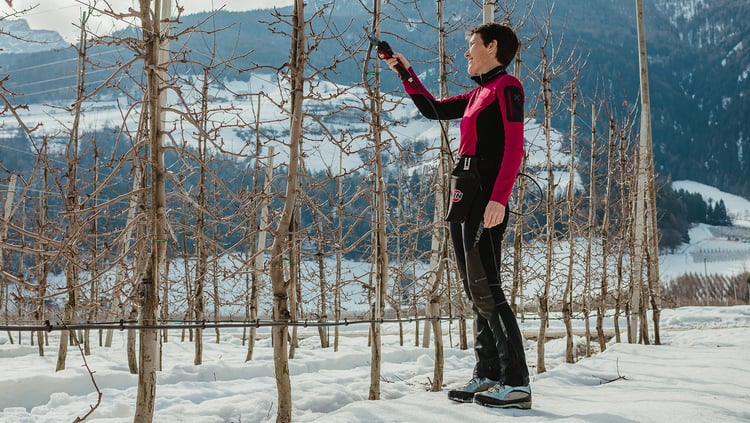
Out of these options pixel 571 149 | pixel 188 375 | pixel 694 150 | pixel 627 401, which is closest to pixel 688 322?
pixel 571 149

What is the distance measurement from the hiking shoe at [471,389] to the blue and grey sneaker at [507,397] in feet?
0.51

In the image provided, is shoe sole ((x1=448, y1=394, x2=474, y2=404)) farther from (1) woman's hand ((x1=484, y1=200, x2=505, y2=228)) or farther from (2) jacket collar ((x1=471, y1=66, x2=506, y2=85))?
(2) jacket collar ((x1=471, y1=66, x2=506, y2=85))

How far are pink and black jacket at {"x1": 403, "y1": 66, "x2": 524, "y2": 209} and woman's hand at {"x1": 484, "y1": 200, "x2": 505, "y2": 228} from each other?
30 mm

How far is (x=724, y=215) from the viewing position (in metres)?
148

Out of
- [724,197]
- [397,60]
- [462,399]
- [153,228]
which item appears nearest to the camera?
[153,228]

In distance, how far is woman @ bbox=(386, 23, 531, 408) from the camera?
3.03 meters

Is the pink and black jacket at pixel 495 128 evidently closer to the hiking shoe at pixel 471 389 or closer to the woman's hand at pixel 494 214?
the woman's hand at pixel 494 214

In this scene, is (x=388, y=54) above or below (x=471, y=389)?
above

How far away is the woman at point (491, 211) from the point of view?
9.93 ft

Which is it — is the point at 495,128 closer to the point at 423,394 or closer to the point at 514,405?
the point at 514,405

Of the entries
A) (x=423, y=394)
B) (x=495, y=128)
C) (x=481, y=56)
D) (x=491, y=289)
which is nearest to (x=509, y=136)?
(x=495, y=128)

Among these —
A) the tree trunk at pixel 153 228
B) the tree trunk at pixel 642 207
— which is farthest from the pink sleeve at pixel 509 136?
the tree trunk at pixel 642 207

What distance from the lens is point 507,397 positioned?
9.69 ft

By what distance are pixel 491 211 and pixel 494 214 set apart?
0.08 feet
